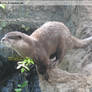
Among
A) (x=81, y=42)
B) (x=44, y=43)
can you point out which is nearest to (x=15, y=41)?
(x=44, y=43)

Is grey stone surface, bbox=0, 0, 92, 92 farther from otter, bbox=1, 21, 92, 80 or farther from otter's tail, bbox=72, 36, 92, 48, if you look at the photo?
otter, bbox=1, 21, 92, 80

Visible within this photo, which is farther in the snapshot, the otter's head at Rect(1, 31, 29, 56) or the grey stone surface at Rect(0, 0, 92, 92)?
the grey stone surface at Rect(0, 0, 92, 92)

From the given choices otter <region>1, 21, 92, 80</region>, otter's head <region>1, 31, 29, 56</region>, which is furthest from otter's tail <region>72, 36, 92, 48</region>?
otter's head <region>1, 31, 29, 56</region>

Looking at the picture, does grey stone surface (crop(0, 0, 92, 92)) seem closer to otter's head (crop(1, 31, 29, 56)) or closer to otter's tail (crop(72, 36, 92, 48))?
otter's tail (crop(72, 36, 92, 48))

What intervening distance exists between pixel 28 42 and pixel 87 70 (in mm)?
1000

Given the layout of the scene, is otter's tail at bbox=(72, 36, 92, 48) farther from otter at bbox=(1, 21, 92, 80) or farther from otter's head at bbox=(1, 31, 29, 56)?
otter's head at bbox=(1, 31, 29, 56)

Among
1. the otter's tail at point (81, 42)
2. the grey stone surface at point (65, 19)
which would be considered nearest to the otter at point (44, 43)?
the otter's tail at point (81, 42)

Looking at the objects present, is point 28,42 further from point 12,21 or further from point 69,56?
point 12,21

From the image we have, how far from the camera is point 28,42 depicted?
Answer: 2.99 metres

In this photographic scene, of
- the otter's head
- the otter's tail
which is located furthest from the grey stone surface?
the otter's head

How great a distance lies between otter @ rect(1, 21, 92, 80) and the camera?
2.92 meters

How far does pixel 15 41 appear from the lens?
289 centimetres

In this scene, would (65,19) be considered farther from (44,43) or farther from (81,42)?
(44,43)

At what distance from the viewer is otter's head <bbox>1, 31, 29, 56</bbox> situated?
2851 millimetres
